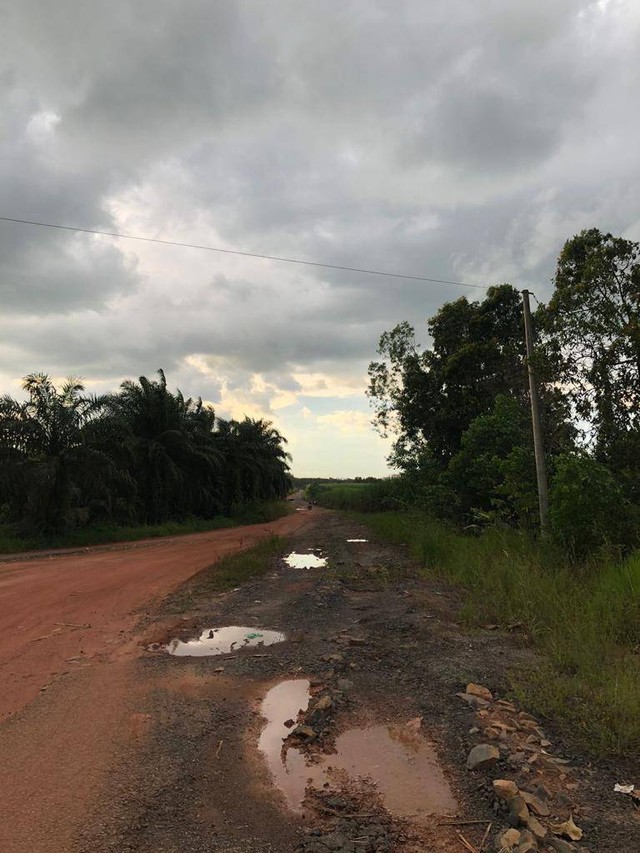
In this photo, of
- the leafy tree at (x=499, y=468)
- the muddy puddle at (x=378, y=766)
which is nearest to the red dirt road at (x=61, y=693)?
the muddy puddle at (x=378, y=766)

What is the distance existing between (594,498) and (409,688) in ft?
20.3

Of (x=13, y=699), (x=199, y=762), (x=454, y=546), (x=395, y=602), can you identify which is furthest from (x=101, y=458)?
(x=199, y=762)

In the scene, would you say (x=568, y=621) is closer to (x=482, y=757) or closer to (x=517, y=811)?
(x=482, y=757)

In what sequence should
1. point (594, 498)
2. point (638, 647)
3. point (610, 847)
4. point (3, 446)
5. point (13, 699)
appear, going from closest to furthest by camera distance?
point (610, 847), point (13, 699), point (638, 647), point (594, 498), point (3, 446)

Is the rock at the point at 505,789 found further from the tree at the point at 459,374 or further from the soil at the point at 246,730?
the tree at the point at 459,374

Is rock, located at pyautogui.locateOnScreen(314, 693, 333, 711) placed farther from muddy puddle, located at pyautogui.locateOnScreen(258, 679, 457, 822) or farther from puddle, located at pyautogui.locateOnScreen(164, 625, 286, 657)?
puddle, located at pyautogui.locateOnScreen(164, 625, 286, 657)

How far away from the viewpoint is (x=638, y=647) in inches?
229

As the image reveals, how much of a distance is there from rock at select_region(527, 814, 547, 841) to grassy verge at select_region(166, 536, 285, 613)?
6.63 metres

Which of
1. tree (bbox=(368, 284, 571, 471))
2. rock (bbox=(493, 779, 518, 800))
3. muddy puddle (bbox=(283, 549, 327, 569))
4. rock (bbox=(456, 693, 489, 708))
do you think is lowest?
muddy puddle (bbox=(283, 549, 327, 569))

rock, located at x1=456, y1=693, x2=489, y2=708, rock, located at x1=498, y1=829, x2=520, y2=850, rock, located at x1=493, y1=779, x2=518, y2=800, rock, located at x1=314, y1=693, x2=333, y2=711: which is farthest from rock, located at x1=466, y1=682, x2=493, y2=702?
rock, located at x1=498, y1=829, x2=520, y2=850

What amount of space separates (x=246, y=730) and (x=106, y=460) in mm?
18594

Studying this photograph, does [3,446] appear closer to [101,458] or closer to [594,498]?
[101,458]

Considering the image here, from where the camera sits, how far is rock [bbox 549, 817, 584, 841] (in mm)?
3055

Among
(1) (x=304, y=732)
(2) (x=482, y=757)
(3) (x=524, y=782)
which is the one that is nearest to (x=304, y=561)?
(1) (x=304, y=732)
